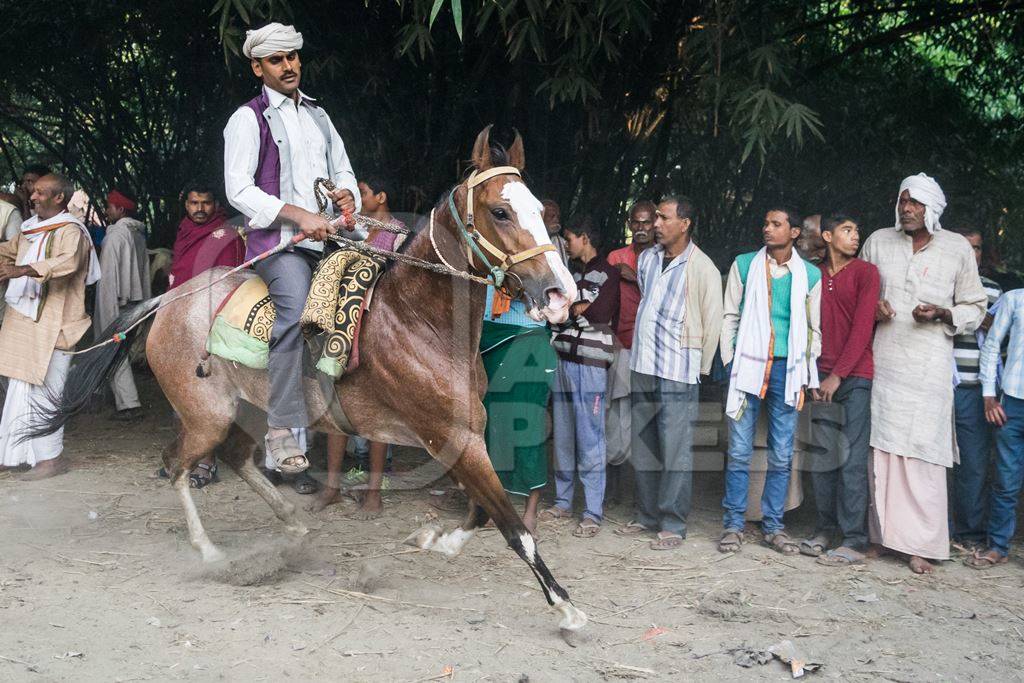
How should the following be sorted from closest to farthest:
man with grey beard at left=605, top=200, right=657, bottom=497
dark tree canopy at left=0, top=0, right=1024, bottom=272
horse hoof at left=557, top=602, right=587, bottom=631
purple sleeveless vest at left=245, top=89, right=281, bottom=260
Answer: horse hoof at left=557, top=602, right=587, bottom=631
purple sleeveless vest at left=245, top=89, right=281, bottom=260
man with grey beard at left=605, top=200, right=657, bottom=497
dark tree canopy at left=0, top=0, right=1024, bottom=272

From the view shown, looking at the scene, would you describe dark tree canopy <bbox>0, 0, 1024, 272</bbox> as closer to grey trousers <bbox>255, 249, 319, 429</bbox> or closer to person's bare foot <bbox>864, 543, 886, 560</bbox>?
grey trousers <bbox>255, 249, 319, 429</bbox>

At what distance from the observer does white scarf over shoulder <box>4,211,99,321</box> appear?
6.35 m

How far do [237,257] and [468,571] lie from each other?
9.45ft

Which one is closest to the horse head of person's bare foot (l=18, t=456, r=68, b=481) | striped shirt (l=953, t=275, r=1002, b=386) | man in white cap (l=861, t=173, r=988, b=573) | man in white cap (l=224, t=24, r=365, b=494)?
man in white cap (l=224, t=24, r=365, b=494)

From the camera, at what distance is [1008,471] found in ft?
16.9

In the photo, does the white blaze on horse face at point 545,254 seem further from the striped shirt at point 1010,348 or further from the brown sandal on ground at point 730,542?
the striped shirt at point 1010,348

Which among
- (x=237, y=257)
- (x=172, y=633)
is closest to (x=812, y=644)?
(x=172, y=633)

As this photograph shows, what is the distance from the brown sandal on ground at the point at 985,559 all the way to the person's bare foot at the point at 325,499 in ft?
12.2

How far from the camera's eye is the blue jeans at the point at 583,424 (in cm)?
565

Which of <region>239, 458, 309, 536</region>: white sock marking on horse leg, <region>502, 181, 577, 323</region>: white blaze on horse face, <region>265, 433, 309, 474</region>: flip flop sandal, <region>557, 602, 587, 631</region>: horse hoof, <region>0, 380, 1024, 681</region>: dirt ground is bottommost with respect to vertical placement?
<region>0, 380, 1024, 681</region>: dirt ground

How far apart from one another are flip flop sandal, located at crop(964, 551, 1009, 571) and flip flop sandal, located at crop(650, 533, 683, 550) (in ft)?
5.07

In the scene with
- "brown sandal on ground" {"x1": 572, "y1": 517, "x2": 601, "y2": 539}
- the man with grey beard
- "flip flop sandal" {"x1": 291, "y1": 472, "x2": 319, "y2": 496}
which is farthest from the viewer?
"flip flop sandal" {"x1": 291, "y1": 472, "x2": 319, "y2": 496}

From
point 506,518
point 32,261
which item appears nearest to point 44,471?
point 32,261

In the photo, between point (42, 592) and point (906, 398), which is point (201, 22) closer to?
point (42, 592)
